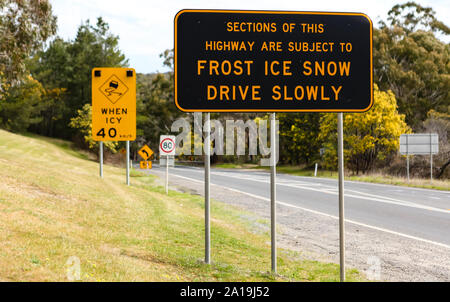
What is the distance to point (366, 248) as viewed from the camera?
9.10 metres

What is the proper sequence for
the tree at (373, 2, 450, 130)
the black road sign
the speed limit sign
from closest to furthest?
1. the black road sign
2. the speed limit sign
3. the tree at (373, 2, 450, 130)

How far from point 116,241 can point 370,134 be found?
32657mm

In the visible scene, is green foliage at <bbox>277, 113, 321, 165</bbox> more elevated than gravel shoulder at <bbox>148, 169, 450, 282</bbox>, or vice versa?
green foliage at <bbox>277, 113, 321, 165</bbox>

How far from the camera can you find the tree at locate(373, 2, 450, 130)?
156 feet

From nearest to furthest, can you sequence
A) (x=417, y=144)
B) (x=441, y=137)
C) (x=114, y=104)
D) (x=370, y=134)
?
1. (x=114, y=104)
2. (x=417, y=144)
3. (x=370, y=134)
4. (x=441, y=137)

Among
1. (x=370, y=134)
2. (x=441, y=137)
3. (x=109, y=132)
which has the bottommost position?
(x=109, y=132)

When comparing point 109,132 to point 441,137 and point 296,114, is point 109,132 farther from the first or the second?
point 296,114

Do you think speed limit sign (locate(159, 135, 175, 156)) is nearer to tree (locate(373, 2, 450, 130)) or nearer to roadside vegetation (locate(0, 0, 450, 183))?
roadside vegetation (locate(0, 0, 450, 183))

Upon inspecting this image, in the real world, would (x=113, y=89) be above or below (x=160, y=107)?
below

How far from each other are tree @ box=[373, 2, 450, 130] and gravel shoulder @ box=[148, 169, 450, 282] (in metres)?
39.4

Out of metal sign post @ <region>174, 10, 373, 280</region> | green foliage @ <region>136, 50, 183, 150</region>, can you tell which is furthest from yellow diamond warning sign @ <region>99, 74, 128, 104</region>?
green foliage @ <region>136, 50, 183, 150</region>

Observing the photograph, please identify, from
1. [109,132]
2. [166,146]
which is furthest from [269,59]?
[166,146]
